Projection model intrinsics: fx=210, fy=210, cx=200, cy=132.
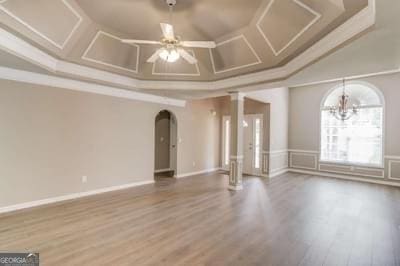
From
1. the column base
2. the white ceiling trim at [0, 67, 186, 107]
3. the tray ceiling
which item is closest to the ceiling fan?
the tray ceiling

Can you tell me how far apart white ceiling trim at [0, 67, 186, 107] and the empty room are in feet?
0.08

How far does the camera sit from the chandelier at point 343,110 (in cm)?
633

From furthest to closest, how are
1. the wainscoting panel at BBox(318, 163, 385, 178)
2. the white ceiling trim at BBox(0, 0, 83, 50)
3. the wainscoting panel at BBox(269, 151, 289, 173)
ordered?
the wainscoting panel at BBox(269, 151, 289, 173) → the wainscoting panel at BBox(318, 163, 385, 178) → the white ceiling trim at BBox(0, 0, 83, 50)

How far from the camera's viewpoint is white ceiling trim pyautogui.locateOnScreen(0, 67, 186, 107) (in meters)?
3.78

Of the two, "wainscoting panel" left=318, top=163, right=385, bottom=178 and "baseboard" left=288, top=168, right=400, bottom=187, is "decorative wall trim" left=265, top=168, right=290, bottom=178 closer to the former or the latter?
"baseboard" left=288, top=168, right=400, bottom=187

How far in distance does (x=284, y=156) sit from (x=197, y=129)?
3.56m

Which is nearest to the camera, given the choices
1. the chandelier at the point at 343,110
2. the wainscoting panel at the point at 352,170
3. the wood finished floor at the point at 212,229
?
the wood finished floor at the point at 212,229

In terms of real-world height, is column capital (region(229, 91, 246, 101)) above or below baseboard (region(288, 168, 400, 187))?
above

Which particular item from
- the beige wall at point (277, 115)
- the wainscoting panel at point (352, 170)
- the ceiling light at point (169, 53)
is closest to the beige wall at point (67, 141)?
the ceiling light at point (169, 53)

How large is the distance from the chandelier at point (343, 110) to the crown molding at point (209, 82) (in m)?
3.43

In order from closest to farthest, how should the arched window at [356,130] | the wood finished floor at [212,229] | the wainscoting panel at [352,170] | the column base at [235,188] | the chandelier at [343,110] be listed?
the wood finished floor at [212,229] < the column base at [235,188] < the chandelier at [343,110] < the wainscoting panel at [352,170] < the arched window at [356,130]

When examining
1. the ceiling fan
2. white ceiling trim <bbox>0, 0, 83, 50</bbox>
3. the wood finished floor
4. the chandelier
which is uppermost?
white ceiling trim <bbox>0, 0, 83, 50</bbox>

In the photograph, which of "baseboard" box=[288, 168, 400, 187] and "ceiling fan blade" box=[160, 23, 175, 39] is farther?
"baseboard" box=[288, 168, 400, 187]

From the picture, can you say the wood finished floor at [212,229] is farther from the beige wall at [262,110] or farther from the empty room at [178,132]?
the beige wall at [262,110]
